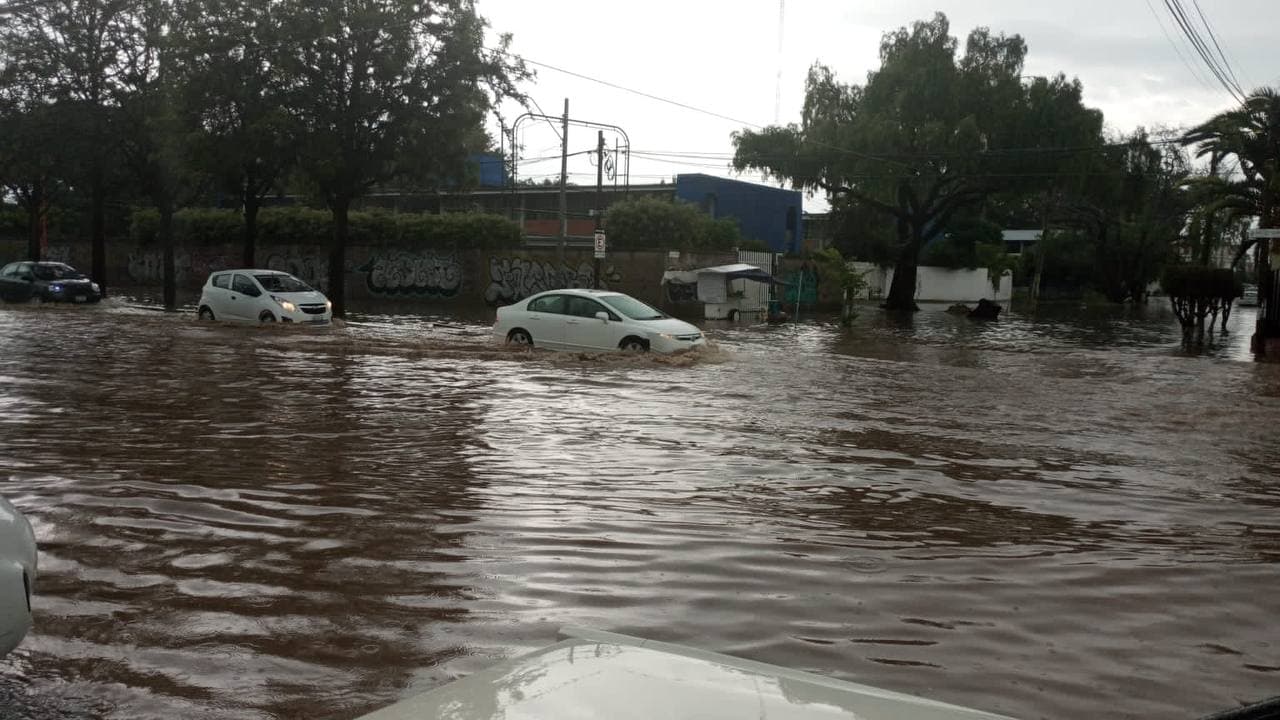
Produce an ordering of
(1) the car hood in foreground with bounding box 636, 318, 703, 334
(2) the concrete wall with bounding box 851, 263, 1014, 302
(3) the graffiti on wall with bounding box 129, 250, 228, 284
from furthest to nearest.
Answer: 1. (2) the concrete wall with bounding box 851, 263, 1014, 302
2. (3) the graffiti on wall with bounding box 129, 250, 228, 284
3. (1) the car hood in foreground with bounding box 636, 318, 703, 334

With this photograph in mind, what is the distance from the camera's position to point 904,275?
45531 millimetres

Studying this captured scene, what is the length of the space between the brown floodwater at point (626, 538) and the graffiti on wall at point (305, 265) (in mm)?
32208

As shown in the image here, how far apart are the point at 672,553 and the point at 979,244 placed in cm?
6023

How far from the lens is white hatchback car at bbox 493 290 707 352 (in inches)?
715

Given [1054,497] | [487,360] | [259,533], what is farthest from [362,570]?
[487,360]

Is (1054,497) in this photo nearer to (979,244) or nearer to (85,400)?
(85,400)

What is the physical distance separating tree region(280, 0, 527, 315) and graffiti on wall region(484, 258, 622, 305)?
10.8m

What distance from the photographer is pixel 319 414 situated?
11.3 m

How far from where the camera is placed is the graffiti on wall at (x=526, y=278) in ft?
131

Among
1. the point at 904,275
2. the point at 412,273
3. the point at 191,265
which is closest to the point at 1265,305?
the point at 904,275

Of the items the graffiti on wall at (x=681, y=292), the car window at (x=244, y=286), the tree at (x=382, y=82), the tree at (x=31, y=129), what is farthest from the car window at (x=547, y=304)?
the tree at (x=31, y=129)

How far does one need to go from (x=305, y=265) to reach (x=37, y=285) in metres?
14.1

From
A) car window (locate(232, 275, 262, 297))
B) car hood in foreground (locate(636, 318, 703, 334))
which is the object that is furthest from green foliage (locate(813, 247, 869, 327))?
car window (locate(232, 275, 262, 297))

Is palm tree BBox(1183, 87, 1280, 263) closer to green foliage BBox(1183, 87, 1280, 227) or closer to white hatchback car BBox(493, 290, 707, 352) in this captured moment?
green foliage BBox(1183, 87, 1280, 227)
